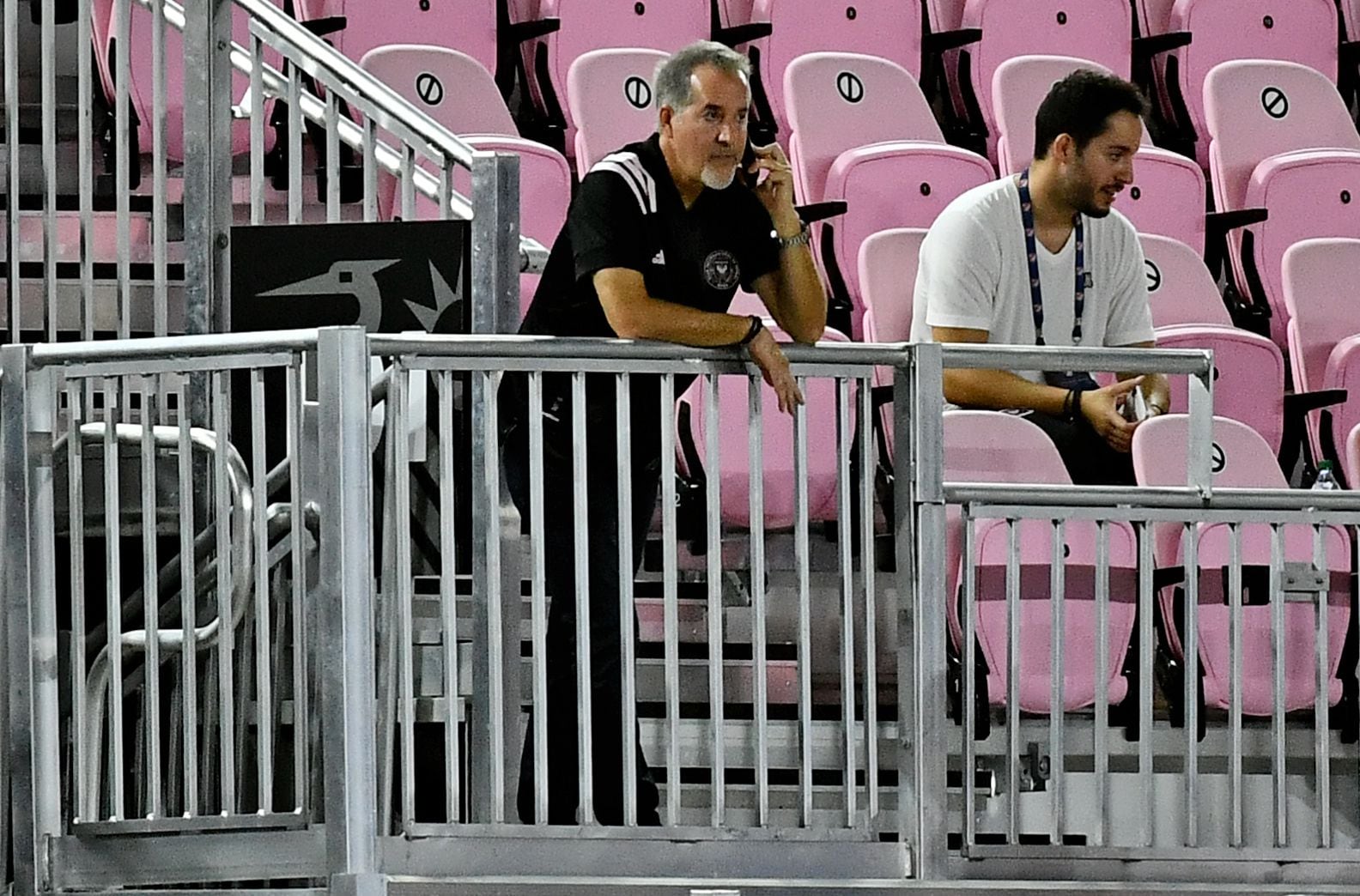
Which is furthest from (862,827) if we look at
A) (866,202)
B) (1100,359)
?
(866,202)

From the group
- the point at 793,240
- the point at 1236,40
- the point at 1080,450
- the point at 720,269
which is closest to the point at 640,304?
the point at 720,269

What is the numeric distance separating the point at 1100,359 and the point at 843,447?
44cm

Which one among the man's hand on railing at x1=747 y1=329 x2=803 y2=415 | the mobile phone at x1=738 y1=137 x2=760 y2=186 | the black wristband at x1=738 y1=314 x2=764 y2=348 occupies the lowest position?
the man's hand on railing at x1=747 y1=329 x2=803 y2=415

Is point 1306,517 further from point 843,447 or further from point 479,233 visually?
point 479,233

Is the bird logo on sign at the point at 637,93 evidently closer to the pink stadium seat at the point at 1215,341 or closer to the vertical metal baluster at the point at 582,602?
the pink stadium seat at the point at 1215,341

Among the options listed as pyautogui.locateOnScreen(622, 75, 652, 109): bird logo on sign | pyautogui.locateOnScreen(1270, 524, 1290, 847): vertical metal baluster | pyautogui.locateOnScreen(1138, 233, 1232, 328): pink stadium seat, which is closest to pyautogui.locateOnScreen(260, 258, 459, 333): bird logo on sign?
pyautogui.locateOnScreen(1270, 524, 1290, 847): vertical metal baluster

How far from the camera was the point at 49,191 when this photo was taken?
4.55 m

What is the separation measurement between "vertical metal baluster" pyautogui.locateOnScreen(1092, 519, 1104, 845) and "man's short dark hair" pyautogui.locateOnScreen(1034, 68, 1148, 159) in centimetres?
88

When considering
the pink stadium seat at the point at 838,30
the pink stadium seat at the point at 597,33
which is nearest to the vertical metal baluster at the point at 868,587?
the pink stadium seat at the point at 597,33

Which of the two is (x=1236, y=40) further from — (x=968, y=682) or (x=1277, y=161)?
(x=968, y=682)

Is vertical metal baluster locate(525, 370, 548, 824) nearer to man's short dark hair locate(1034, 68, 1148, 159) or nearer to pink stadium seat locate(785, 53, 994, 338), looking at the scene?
man's short dark hair locate(1034, 68, 1148, 159)

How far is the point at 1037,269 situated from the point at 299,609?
1.58 meters

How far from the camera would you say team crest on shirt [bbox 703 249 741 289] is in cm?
387

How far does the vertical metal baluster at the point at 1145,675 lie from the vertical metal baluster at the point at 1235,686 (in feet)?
0.44
